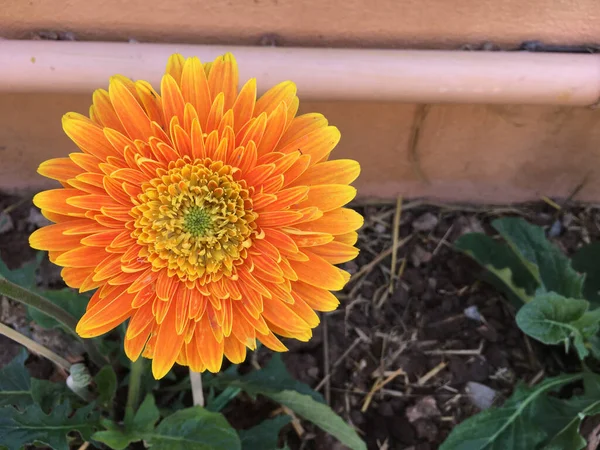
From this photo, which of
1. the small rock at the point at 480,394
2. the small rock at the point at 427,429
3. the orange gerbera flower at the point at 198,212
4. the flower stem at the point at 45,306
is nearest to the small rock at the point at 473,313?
the small rock at the point at 480,394

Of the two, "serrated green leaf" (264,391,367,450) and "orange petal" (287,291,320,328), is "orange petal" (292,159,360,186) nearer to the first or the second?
"orange petal" (287,291,320,328)

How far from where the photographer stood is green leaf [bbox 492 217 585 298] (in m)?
1.09

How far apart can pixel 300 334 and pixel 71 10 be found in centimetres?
69

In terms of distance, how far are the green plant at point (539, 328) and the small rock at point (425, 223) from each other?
127 millimetres

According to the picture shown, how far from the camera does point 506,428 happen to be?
0.99 meters

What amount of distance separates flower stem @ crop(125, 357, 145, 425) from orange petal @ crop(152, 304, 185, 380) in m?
0.27

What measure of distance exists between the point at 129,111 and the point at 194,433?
498mm

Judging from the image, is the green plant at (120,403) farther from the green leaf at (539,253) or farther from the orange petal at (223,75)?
the green leaf at (539,253)

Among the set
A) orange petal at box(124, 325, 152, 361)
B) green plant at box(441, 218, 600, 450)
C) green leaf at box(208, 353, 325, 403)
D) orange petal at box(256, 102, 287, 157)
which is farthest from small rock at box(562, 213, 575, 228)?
orange petal at box(124, 325, 152, 361)

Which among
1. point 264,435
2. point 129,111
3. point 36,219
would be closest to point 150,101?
point 129,111

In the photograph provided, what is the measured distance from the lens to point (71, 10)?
954 mm

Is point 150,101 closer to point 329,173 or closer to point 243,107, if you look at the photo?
point 243,107

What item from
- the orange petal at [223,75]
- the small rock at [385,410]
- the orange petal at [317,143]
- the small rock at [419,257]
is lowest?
the small rock at [385,410]

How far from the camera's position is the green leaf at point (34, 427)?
0.80m
